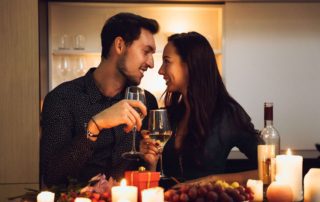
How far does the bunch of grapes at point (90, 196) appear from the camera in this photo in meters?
1.45

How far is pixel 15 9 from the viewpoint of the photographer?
10.3ft

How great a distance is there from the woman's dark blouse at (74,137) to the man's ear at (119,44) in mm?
159

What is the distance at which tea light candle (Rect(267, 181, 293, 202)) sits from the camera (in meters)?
1.48

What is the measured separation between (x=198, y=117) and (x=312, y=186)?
0.75m

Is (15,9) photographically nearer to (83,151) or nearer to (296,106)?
(83,151)

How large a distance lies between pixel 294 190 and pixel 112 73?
0.98 m

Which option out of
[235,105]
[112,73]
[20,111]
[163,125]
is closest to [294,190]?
[163,125]

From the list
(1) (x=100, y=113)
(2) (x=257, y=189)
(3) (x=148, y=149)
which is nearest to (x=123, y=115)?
(1) (x=100, y=113)

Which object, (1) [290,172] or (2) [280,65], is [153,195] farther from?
(2) [280,65]

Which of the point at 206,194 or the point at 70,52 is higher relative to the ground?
the point at 70,52

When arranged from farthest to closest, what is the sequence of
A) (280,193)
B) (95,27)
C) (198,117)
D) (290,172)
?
(95,27) < (198,117) < (290,172) < (280,193)

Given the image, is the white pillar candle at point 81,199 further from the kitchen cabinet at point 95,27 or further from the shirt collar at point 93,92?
the kitchen cabinet at point 95,27

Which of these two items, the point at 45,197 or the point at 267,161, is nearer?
the point at 45,197

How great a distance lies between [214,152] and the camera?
83.6 inches
